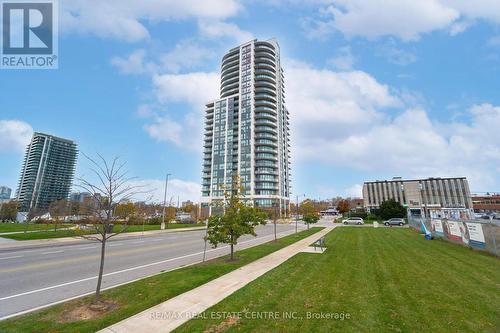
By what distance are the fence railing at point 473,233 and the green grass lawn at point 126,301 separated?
574 inches

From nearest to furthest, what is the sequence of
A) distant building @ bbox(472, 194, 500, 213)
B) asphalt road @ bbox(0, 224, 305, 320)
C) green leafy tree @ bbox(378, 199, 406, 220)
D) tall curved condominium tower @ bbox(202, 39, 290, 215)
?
1. asphalt road @ bbox(0, 224, 305, 320)
2. green leafy tree @ bbox(378, 199, 406, 220)
3. tall curved condominium tower @ bbox(202, 39, 290, 215)
4. distant building @ bbox(472, 194, 500, 213)

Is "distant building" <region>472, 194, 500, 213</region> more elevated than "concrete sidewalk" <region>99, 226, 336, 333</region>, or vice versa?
"distant building" <region>472, 194, 500, 213</region>

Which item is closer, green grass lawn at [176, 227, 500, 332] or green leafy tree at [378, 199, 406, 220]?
green grass lawn at [176, 227, 500, 332]

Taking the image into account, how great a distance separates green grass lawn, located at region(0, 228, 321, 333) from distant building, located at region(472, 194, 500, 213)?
456 feet

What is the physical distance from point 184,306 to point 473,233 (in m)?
18.7

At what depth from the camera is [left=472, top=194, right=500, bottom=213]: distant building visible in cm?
10719

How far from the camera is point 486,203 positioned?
111m

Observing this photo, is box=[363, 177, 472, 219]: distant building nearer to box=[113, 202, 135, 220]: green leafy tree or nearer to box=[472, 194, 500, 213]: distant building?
box=[472, 194, 500, 213]: distant building

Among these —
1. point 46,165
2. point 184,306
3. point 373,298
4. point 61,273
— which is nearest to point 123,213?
point 61,273

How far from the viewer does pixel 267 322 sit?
19.7ft

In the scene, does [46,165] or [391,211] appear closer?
[391,211]

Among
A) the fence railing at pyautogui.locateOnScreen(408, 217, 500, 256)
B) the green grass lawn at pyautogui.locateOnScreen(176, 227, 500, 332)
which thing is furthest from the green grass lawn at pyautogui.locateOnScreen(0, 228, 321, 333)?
the fence railing at pyautogui.locateOnScreen(408, 217, 500, 256)

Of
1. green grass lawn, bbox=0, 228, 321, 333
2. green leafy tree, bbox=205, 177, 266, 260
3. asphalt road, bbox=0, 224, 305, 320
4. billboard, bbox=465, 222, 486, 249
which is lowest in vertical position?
asphalt road, bbox=0, 224, 305, 320

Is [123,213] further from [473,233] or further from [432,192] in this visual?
[432,192]
